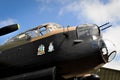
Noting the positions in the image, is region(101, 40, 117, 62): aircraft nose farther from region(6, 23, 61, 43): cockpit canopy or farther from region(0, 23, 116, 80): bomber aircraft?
region(6, 23, 61, 43): cockpit canopy

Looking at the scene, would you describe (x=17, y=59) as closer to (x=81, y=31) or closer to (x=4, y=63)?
(x=4, y=63)

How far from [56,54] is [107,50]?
191 cm

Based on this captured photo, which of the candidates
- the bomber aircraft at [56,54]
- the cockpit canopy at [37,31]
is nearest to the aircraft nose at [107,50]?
the bomber aircraft at [56,54]

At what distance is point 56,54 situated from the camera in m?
10.5

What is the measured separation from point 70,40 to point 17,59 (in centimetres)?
253

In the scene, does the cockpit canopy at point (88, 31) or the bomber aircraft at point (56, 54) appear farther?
the cockpit canopy at point (88, 31)

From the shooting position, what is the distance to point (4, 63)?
39.6 ft

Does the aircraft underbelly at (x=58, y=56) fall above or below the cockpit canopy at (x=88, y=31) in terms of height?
below

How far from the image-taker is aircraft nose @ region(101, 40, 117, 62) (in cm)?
1014

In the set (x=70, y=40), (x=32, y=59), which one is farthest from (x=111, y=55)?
(x=32, y=59)

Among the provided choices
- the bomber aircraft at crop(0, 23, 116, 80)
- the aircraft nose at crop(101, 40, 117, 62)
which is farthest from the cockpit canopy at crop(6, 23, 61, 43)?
the aircraft nose at crop(101, 40, 117, 62)

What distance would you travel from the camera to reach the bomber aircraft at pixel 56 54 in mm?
10148

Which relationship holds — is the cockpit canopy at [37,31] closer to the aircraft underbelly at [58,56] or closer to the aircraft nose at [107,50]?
the aircraft underbelly at [58,56]

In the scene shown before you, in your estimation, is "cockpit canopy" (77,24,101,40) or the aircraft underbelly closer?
the aircraft underbelly
